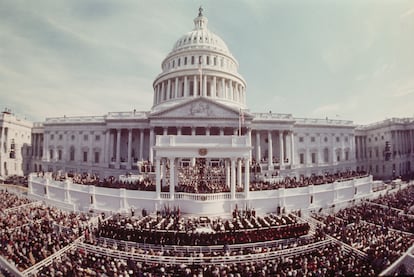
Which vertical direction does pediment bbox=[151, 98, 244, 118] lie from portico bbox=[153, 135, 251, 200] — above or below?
above

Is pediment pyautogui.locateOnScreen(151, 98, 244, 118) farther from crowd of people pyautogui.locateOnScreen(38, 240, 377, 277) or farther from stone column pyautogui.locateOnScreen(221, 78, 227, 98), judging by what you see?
crowd of people pyautogui.locateOnScreen(38, 240, 377, 277)

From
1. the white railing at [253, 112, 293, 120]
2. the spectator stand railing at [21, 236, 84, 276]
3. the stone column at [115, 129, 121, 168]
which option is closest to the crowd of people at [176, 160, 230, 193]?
the spectator stand railing at [21, 236, 84, 276]

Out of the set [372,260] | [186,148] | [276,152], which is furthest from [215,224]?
[276,152]

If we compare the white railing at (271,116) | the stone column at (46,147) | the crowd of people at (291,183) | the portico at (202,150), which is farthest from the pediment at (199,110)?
the stone column at (46,147)

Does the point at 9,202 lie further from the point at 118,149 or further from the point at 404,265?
the point at 404,265

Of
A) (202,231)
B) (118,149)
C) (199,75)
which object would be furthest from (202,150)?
(199,75)

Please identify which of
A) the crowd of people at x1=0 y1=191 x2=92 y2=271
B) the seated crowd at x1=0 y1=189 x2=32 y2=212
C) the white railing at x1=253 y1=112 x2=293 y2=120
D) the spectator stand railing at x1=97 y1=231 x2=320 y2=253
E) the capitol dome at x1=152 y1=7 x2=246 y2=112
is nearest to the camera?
the crowd of people at x1=0 y1=191 x2=92 y2=271
